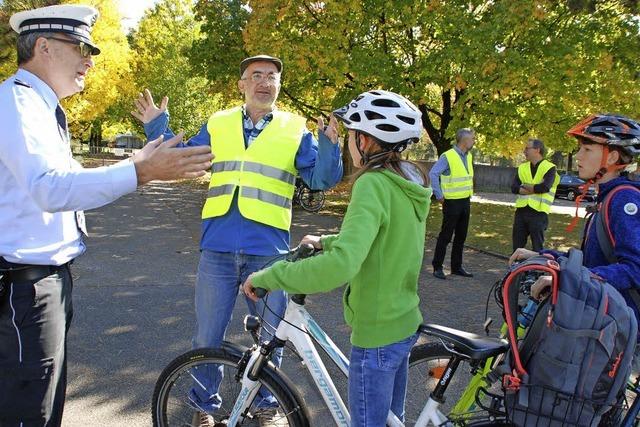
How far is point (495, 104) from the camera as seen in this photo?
13688 mm

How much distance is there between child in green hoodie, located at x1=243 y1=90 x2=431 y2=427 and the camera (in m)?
2.07

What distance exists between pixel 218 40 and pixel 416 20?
751 cm

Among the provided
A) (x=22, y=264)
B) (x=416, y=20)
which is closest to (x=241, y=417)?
(x=22, y=264)

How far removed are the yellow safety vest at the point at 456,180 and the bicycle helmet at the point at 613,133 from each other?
4.89 metres

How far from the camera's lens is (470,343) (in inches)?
91.4

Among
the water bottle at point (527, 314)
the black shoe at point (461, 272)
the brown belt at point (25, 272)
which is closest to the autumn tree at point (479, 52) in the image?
the black shoe at point (461, 272)

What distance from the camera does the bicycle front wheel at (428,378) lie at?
2.76 m

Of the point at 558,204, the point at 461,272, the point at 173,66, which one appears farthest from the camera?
the point at 173,66

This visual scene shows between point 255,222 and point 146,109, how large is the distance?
3.16 feet

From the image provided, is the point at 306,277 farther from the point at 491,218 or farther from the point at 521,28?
the point at 491,218

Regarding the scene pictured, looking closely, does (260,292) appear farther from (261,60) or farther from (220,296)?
(261,60)

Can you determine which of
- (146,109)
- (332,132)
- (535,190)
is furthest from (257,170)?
(535,190)

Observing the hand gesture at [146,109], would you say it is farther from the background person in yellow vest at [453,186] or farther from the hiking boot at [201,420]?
the background person in yellow vest at [453,186]

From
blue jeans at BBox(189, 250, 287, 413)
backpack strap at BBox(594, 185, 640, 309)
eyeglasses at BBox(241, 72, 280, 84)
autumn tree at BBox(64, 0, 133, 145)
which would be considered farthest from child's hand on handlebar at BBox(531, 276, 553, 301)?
autumn tree at BBox(64, 0, 133, 145)
